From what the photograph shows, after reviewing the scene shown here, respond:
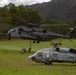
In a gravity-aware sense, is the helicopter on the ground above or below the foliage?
below

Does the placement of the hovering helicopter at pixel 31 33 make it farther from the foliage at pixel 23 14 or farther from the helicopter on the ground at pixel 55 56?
the foliage at pixel 23 14

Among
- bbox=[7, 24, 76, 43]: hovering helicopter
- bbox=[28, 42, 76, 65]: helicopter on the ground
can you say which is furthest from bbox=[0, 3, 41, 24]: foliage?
bbox=[28, 42, 76, 65]: helicopter on the ground

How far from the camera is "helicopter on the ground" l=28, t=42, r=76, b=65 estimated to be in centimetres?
3040

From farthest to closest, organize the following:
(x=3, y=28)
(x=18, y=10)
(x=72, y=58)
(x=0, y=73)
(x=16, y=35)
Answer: (x=18, y=10) < (x=3, y=28) < (x=16, y=35) < (x=72, y=58) < (x=0, y=73)

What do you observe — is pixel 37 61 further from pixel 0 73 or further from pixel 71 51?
pixel 0 73

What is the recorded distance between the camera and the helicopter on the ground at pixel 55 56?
99.7 feet

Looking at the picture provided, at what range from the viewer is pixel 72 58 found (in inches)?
1195

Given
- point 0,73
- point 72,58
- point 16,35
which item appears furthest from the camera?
point 16,35

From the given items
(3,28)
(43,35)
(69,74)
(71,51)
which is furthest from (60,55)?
(3,28)

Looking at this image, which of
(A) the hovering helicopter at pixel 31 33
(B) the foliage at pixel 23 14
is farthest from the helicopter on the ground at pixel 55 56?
(B) the foliage at pixel 23 14

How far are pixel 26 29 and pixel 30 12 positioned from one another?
7103 centimetres

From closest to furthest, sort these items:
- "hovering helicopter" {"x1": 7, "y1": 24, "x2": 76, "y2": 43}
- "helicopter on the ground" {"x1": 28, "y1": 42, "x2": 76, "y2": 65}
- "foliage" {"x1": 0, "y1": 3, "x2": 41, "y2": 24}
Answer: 1. "helicopter on the ground" {"x1": 28, "y1": 42, "x2": 76, "y2": 65}
2. "hovering helicopter" {"x1": 7, "y1": 24, "x2": 76, "y2": 43}
3. "foliage" {"x1": 0, "y1": 3, "x2": 41, "y2": 24}

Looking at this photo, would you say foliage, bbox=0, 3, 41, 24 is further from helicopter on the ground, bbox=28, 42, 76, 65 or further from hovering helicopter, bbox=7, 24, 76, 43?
helicopter on the ground, bbox=28, 42, 76, 65

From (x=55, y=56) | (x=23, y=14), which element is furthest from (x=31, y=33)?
(x=23, y=14)
